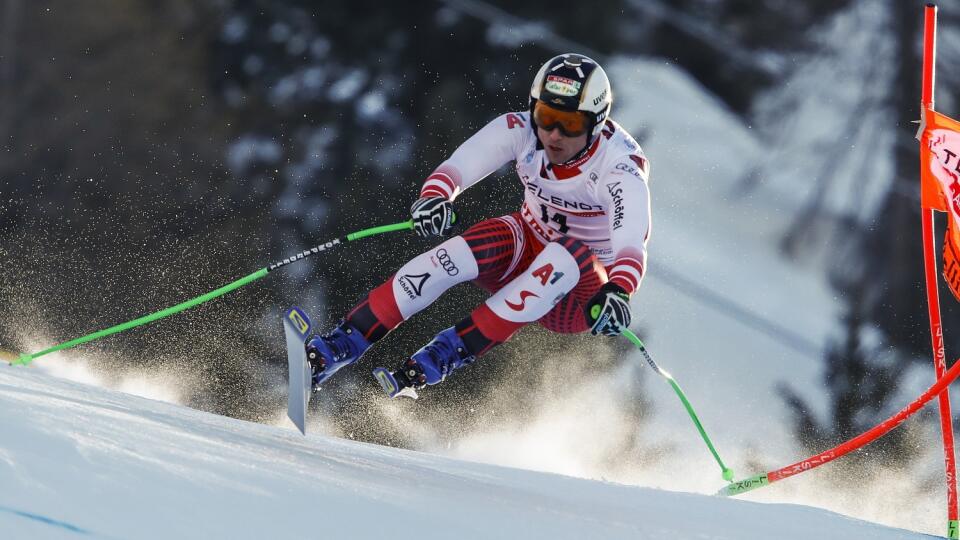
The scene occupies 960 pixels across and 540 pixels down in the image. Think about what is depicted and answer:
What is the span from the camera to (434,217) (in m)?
3.62

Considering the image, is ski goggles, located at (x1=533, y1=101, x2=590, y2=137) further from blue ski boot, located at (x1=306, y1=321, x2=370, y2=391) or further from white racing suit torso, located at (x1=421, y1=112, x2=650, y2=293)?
blue ski boot, located at (x1=306, y1=321, x2=370, y2=391)

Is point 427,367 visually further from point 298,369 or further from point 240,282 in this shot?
point 240,282

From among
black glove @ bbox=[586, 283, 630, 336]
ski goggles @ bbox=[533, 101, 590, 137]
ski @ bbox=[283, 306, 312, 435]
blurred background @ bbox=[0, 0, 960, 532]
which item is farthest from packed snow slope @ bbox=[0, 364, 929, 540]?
blurred background @ bbox=[0, 0, 960, 532]

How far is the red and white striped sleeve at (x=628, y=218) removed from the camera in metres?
3.57

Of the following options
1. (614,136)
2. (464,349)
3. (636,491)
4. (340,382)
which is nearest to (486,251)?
(464,349)

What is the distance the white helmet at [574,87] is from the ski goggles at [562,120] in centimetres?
2

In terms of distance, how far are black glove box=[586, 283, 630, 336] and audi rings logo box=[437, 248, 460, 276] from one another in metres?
0.54

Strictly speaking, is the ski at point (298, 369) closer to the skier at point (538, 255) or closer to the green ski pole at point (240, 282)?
the skier at point (538, 255)

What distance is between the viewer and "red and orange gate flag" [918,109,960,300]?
426cm

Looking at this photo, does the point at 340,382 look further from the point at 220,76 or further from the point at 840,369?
the point at 840,369

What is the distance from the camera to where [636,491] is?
3867 mm

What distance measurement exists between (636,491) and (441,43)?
4849 mm

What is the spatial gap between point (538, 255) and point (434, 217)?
15.5 inches

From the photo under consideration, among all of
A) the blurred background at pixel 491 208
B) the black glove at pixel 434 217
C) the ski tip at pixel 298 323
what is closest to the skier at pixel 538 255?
the black glove at pixel 434 217
